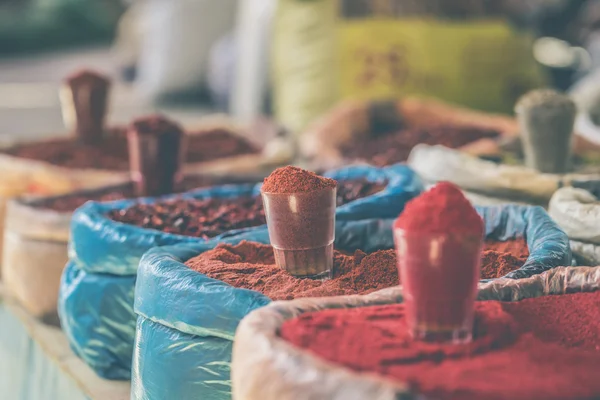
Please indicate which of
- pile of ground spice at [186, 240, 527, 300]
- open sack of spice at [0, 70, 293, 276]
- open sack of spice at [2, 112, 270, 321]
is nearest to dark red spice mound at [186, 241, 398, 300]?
pile of ground spice at [186, 240, 527, 300]

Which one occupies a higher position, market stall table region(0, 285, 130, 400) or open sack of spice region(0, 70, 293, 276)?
open sack of spice region(0, 70, 293, 276)

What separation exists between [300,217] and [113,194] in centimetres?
91

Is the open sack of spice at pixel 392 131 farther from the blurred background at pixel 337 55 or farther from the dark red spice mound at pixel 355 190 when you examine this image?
the dark red spice mound at pixel 355 190

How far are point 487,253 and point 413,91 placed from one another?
1775 millimetres

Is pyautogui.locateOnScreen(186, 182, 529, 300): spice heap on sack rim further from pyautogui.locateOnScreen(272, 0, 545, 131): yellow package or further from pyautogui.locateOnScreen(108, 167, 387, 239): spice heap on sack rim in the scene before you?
pyautogui.locateOnScreen(272, 0, 545, 131): yellow package

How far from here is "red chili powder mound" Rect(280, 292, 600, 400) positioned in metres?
0.78

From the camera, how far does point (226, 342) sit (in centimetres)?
106

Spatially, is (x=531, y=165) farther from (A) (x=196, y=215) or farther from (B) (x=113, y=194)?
(B) (x=113, y=194)

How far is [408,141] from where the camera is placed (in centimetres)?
235

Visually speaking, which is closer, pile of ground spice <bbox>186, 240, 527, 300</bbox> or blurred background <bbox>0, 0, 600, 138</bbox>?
pile of ground spice <bbox>186, 240, 527, 300</bbox>

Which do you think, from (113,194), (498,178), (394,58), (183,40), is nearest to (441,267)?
(498,178)

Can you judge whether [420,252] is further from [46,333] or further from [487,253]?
[46,333]

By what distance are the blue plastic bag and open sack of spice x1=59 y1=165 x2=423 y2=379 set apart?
0.67 feet

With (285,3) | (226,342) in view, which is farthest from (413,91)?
(226,342)
